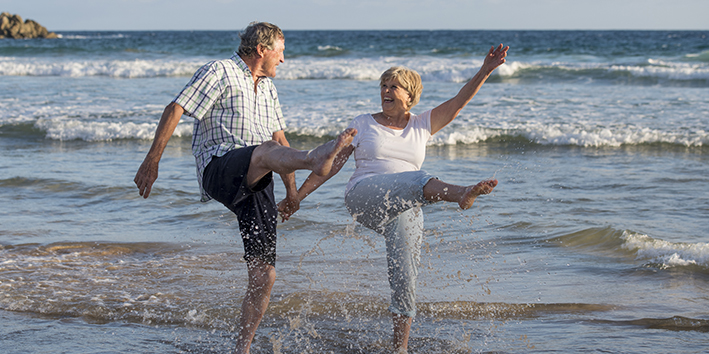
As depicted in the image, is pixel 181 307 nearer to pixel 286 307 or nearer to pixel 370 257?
pixel 286 307

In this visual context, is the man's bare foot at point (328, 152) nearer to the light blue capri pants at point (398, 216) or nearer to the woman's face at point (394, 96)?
the light blue capri pants at point (398, 216)

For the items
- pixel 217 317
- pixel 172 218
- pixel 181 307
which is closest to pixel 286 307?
pixel 217 317

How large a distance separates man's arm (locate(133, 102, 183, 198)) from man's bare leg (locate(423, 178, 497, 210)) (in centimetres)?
135

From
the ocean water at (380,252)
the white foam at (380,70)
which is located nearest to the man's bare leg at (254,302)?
the ocean water at (380,252)

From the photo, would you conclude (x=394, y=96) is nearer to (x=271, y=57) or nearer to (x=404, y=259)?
(x=271, y=57)

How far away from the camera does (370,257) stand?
5.28 meters

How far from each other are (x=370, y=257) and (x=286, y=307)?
47.1 inches

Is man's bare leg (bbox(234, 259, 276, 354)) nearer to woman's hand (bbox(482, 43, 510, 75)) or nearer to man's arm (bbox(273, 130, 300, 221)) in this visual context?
man's arm (bbox(273, 130, 300, 221))

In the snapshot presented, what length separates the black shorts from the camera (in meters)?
3.03

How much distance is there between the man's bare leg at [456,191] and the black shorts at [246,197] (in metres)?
0.86

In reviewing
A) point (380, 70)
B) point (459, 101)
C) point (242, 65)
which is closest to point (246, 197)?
point (242, 65)

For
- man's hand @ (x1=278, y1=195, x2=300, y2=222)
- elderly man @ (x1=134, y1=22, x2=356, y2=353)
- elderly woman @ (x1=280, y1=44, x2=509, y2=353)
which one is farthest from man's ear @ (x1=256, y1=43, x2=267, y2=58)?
man's hand @ (x1=278, y1=195, x2=300, y2=222)
